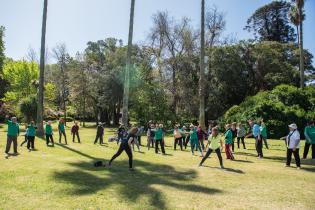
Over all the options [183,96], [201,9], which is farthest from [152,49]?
[201,9]

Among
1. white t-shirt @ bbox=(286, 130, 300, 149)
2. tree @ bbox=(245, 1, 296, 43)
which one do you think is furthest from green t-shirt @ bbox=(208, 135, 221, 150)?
tree @ bbox=(245, 1, 296, 43)

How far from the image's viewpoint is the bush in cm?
3117

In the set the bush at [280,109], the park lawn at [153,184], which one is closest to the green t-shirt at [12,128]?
the park lawn at [153,184]

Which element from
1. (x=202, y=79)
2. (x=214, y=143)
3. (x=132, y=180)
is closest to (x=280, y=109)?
(x=202, y=79)

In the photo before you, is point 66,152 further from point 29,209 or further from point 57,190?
point 29,209

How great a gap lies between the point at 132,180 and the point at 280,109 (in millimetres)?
23947

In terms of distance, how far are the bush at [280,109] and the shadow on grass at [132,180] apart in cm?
1930

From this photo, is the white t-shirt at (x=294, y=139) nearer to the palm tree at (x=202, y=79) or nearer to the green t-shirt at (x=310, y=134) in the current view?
the green t-shirt at (x=310, y=134)

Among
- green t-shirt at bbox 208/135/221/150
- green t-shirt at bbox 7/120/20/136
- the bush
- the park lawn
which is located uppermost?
the bush

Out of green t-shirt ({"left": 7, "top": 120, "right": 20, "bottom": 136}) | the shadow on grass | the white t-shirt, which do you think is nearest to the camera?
the shadow on grass

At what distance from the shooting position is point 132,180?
11945 mm

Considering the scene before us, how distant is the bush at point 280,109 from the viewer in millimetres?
31172

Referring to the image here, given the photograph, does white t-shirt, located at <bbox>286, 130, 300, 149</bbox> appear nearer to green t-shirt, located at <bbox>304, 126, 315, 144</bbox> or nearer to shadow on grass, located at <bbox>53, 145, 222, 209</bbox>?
green t-shirt, located at <bbox>304, 126, 315, 144</bbox>

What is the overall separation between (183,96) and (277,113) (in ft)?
54.3
